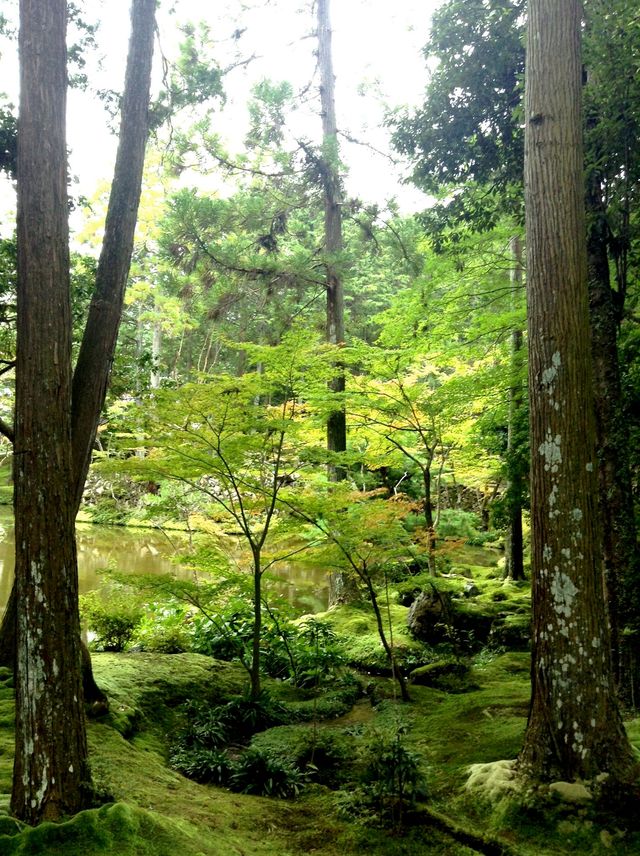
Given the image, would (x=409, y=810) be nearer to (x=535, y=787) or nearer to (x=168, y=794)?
(x=535, y=787)

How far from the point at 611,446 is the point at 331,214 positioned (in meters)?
7.06

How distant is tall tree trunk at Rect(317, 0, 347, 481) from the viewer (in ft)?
31.1

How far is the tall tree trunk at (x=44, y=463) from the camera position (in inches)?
102

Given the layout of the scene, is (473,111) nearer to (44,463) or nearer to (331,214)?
(331,214)

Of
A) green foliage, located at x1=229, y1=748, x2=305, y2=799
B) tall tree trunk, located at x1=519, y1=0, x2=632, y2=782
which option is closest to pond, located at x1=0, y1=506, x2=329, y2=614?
green foliage, located at x1=229, y1=748, x2=305, y2=799

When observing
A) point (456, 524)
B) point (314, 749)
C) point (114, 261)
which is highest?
point (114, 261)

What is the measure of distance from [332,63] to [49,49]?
912cm

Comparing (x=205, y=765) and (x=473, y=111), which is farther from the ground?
(x=473, y=111)

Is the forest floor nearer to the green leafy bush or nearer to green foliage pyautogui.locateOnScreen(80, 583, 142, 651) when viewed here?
green foliage pyautogui.locateOnScreen(80, 583, 142, 651)

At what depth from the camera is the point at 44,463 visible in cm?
277

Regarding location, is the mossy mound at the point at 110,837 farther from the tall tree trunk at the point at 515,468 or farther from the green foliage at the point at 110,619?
A: the tall tree trunk at the point at 515,468

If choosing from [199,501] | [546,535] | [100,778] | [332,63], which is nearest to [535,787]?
[546,535]

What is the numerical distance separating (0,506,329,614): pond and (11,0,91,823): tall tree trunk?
26.3 ft

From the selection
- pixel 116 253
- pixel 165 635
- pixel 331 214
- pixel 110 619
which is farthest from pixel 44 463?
pixel 331 214
